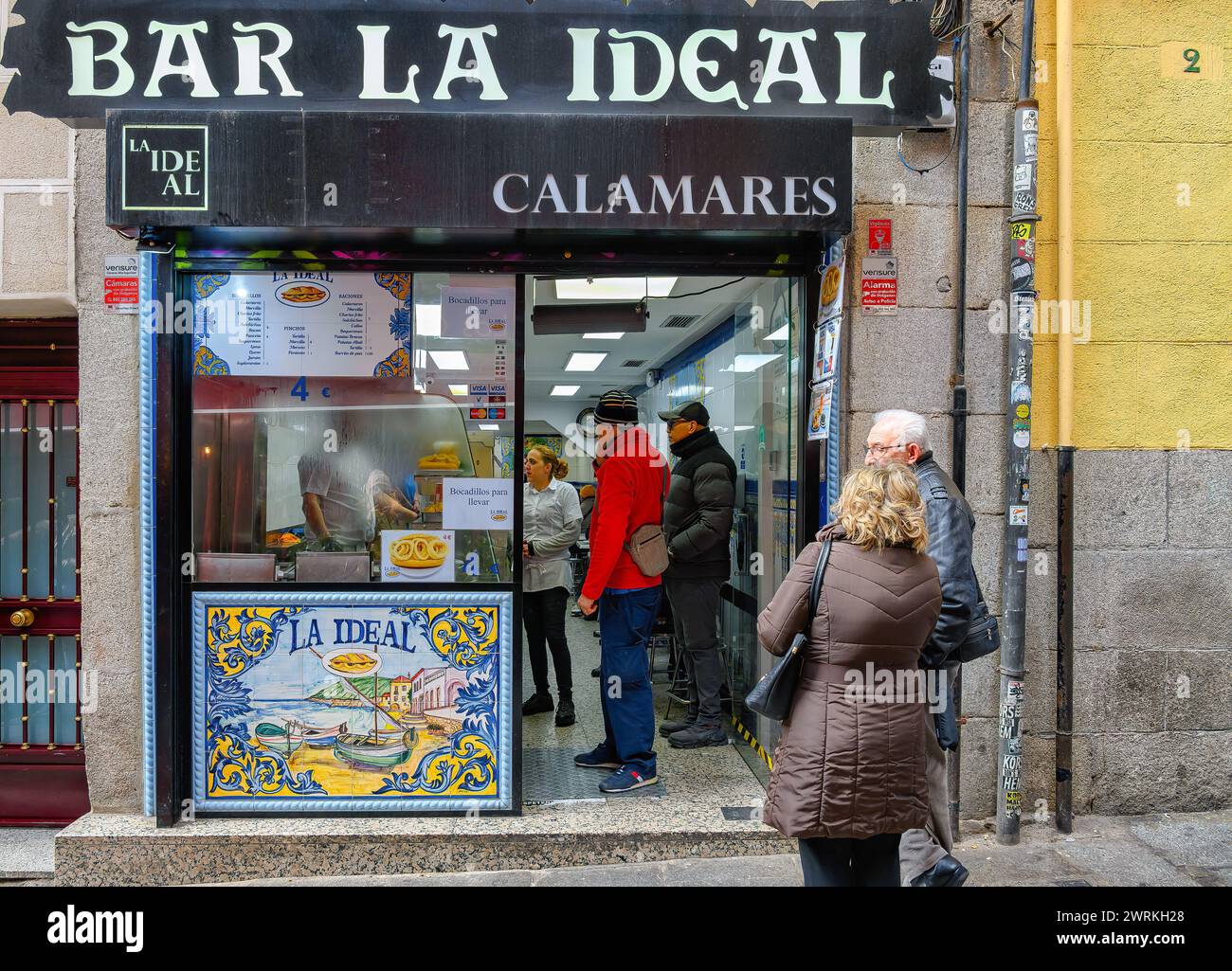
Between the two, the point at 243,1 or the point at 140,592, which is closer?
the point at 243,1

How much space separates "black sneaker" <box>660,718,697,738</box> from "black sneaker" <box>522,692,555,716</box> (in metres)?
0.80

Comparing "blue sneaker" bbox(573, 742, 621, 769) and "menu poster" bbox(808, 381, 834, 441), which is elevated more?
"menu poster" bbox(808, 381, 834, 441)

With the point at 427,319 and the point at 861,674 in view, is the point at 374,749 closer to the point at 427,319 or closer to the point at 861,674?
the point at 427,319

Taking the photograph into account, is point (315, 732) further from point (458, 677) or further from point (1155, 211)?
point (1155, 211)

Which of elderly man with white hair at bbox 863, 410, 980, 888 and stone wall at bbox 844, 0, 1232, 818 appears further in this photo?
stone wall at bbox 844, 0, 1232, 818

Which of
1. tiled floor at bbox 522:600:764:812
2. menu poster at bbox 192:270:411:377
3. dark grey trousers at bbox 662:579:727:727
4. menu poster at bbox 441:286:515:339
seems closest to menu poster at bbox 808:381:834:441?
dark grey trousers at bbox 662:579:727:727

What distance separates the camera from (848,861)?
2.93m

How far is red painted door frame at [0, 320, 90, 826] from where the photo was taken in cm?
475

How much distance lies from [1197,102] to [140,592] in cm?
583

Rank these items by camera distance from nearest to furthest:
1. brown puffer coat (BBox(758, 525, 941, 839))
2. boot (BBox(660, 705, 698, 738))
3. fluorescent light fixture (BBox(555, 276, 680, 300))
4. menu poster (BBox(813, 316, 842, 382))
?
brown puffer coat (BBox(758, 525, 941, 839)) → menu poster (BBox(813, 316, 842, 382)) → boot (BBox(660, 705, 698, 738)) → fluorescent light fixture (BBox(555, 276, 680, 300))

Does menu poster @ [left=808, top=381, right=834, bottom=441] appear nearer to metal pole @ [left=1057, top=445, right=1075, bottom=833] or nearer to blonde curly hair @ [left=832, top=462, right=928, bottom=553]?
metal pole @ [left=1057, top=445, right=1075, bottom=833]

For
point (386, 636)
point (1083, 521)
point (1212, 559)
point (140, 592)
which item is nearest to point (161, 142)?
point (140, 592)

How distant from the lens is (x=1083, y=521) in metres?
4.68

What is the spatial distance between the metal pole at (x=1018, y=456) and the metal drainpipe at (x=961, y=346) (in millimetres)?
206
